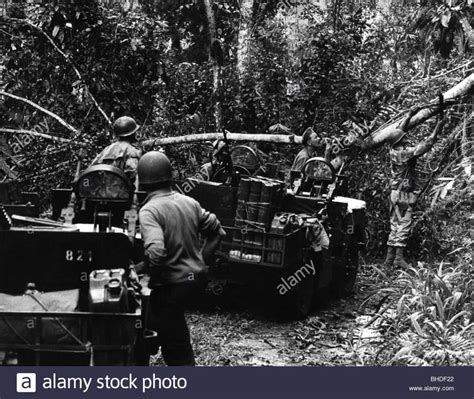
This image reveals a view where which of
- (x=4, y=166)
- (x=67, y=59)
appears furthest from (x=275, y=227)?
(x=67, y=59)

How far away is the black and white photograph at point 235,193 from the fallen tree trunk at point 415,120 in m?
0.03

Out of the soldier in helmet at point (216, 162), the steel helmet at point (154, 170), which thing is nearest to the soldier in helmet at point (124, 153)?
the soldier in helmet at point (216, 162)

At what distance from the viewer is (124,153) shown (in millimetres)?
8227

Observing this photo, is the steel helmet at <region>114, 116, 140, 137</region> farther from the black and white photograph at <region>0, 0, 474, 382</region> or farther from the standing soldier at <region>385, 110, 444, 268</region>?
the standing soldier at <region>385, 110, 444, 268</region>

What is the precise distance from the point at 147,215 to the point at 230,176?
335 cm

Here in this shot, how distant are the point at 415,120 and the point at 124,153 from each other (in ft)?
13.3

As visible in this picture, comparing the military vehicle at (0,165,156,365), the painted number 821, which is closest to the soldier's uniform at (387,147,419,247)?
the military vehicle at (0,165,156,365)

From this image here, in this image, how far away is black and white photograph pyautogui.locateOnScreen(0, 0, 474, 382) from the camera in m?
5.16

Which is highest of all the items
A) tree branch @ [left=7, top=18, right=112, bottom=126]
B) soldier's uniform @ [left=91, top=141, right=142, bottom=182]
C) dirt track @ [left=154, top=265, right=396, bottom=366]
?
tree branch @ [left=7, top=18, right=112, bottom=126]

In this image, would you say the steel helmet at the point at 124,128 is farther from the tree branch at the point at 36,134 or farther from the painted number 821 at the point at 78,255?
the painted number 821 at the point at 78,255

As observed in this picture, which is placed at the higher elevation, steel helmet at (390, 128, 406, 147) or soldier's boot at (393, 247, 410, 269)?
steel helmet at (390, 128, 406, 147)

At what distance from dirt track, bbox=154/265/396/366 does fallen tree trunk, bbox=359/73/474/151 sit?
2.31 meters

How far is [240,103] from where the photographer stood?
1453 cm

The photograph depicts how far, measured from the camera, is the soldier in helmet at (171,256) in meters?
5.39
